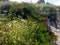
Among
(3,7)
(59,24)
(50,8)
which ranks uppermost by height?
(3,7)

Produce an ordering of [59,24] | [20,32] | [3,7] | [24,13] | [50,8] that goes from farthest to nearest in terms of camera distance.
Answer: [59,24]
[50,8]
[3,7]
[24,13]
[20,32]

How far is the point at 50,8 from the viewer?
23828mm

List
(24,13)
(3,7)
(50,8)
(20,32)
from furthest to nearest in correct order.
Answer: (50,8)
(3,7)
(24,13)
(20,32)

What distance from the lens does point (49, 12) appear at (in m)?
24.2

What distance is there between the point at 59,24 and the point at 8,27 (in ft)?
61.0

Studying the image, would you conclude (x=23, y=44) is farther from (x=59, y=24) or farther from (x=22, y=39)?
(x=59, y=24)

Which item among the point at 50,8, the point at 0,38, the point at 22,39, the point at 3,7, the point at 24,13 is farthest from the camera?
the point at 50,8

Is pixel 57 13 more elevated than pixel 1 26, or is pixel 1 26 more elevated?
pixel 1 26

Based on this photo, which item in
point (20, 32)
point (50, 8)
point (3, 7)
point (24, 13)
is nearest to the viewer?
point (20, 32)

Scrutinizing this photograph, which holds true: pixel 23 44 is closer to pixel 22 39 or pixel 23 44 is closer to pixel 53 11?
pixel 22 39

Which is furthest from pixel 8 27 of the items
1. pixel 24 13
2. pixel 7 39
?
pixel 24 13

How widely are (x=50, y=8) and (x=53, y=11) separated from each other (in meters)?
0.93

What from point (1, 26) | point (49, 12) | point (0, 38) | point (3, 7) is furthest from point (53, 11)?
point (0, 38)

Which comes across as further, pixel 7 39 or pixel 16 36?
pixel 16 36
